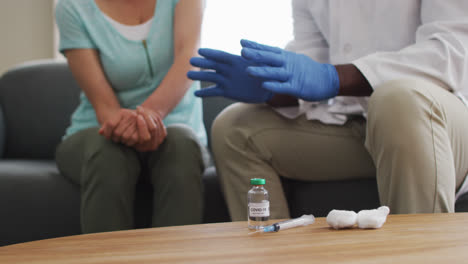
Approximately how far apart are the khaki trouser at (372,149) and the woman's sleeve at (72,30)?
481mm

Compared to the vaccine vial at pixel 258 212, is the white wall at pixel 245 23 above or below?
above

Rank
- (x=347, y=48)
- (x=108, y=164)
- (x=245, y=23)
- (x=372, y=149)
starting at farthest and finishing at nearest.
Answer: (x=245, y=23) < (x=347, y=48) < (x=108, y=164) < (x=372, y=149)

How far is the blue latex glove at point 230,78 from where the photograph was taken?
1027mm

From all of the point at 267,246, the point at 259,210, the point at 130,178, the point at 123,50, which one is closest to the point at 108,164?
the point at 130,178

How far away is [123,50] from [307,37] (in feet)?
1.79

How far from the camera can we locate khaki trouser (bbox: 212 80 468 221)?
0.73 metres

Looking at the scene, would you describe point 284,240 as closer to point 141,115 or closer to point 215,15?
point 141,115

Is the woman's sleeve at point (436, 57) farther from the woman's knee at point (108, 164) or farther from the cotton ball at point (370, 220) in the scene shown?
the woman's knee at point (108, 164)

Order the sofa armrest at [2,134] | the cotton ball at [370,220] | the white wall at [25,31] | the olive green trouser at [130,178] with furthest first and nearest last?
the white wall at [25,31] < the sofa armrest at [2,134] < the olive green trouser at [130,178] < the cotton ball at [370,220]

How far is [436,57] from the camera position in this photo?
0.90 m

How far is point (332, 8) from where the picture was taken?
1163 millimetres

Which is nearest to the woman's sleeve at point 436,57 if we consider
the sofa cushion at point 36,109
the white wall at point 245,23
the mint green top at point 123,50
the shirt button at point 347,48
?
the shirt button at point 347,48

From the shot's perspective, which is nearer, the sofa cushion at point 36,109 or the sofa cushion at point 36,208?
the sofa cushion at point 36,208

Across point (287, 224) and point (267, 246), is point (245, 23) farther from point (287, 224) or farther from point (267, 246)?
point (267, 246)
